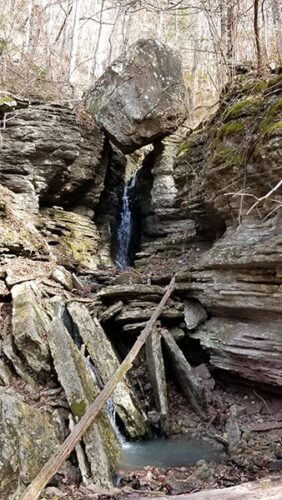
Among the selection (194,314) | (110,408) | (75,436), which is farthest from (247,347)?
(75,436)

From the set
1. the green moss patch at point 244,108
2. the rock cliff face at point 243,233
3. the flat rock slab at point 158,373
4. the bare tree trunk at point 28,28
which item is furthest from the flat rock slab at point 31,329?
the bare tree trunk at point 28,28

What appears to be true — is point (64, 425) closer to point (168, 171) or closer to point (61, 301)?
point (61, 301)

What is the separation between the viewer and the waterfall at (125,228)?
55.3ft

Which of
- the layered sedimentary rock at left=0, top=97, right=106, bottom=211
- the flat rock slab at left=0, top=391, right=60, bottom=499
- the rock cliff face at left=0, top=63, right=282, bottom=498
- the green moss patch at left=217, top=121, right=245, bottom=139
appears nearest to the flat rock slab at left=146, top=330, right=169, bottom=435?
the rock cliff face at left=0, top=63, right=282, bottom=498

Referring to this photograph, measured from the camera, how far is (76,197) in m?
16.0

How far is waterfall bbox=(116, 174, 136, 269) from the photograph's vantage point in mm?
16844

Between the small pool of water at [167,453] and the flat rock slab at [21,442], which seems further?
the small pool of water at [167,453]

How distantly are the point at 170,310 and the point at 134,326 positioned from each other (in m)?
1.03

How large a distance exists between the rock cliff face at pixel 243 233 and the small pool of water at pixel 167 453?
1.78m

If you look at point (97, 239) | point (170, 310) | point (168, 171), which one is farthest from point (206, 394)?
point (168, 171)

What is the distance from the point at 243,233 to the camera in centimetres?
852

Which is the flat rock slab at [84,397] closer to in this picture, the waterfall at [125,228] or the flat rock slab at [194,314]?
the flat rock slab at [194,314]

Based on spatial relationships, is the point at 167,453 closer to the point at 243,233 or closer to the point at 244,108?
the point at 243,233

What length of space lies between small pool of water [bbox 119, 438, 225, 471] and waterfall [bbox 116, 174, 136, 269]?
9590mm
